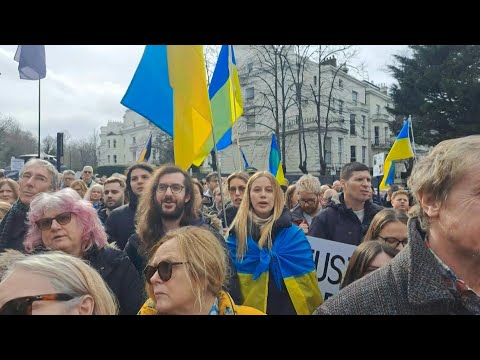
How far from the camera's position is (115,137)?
306 feet

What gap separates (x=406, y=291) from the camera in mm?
1394

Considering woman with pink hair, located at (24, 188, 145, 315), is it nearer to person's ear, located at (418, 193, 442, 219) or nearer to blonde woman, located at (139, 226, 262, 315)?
blonde woman, located at (139, 226, 262, 315)

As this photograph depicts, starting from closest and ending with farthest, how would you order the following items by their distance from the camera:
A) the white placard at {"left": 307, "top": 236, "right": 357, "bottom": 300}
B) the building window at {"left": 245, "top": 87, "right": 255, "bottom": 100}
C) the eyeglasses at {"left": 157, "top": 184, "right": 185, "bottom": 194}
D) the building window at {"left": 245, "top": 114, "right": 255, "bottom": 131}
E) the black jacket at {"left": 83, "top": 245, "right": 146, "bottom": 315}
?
the black jacket at {"left": 83, "top": 245, "right": 146, "bottom": 315}, the eyeglasses at {"left": 157, "top": 184, "right": 185, "bottom": 194}, the white placard at {"left": 307, "top": 236, "right": 357, "bottom": 300}, the building window at {"left": 245, "top": 114, "right": 255, "bottom": 131}, the building window at {"left": 245, "top": 87, "right": 255, "bottom": 100}

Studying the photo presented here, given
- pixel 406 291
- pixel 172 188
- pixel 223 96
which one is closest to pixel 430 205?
pixel 406 291

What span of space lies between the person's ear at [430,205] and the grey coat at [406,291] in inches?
2.2

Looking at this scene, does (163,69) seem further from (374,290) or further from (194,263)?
(374,290)

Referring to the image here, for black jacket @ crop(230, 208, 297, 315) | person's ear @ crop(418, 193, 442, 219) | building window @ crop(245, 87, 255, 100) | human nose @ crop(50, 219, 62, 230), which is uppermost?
building window @ crop(245, 87, 255, 100)

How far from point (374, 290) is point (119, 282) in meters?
1.66

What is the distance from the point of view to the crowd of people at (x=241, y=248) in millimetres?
1414

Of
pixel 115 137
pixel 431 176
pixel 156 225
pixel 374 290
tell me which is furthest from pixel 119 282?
pixel 115 137

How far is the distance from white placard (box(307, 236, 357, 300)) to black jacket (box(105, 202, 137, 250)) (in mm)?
1575

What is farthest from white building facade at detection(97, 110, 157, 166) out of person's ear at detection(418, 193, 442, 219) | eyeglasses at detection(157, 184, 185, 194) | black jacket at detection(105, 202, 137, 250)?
person's ear at detection(418, 193, 442, 219)

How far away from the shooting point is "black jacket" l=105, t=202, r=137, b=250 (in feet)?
13.3

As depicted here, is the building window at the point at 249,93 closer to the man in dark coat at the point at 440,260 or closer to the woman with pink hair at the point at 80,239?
the woman with pink hair at the point at 80,239
